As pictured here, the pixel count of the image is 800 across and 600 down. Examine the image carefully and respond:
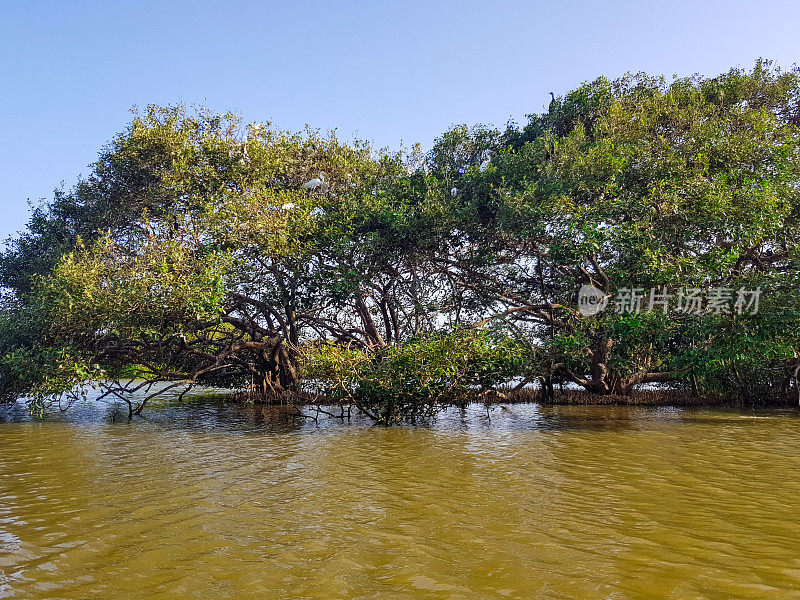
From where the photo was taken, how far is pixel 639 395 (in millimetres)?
19719

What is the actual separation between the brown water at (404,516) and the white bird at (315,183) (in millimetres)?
8926

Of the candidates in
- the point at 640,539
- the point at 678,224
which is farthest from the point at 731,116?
the point at 640,539

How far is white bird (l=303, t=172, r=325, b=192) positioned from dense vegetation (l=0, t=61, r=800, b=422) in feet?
0.59

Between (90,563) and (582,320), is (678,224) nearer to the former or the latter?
(582,320)

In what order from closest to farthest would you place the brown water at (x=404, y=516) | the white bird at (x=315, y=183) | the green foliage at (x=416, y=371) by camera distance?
the brown water at (x=404, y=516)
the green foliage at (x=416, y=371)
the white bird at (x=315, y=183)

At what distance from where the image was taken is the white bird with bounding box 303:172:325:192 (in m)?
18.3

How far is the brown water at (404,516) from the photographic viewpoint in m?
4.50

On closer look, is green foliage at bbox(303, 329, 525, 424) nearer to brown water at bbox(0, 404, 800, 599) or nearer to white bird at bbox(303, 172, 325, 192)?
brown water at bbox(0, 404, 800, 599)

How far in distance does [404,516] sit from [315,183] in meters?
13.7

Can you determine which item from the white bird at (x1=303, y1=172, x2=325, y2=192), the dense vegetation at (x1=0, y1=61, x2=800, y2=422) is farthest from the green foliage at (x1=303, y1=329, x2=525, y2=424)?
the white bird at (x1=303, y1=172, x2=325, y2=192)

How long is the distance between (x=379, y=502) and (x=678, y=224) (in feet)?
37.9

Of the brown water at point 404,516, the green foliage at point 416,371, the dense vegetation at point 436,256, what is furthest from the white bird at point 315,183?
the brown water at point 404,516

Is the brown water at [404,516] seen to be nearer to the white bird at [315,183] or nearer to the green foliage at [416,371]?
the green foliage at [416,371]

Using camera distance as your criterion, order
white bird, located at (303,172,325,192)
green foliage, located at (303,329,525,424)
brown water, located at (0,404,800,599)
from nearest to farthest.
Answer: brown water, located at (0,404,800,599)
green foliage, located at (303,329,525,424)
white bird, located at (303,172,325,192)
